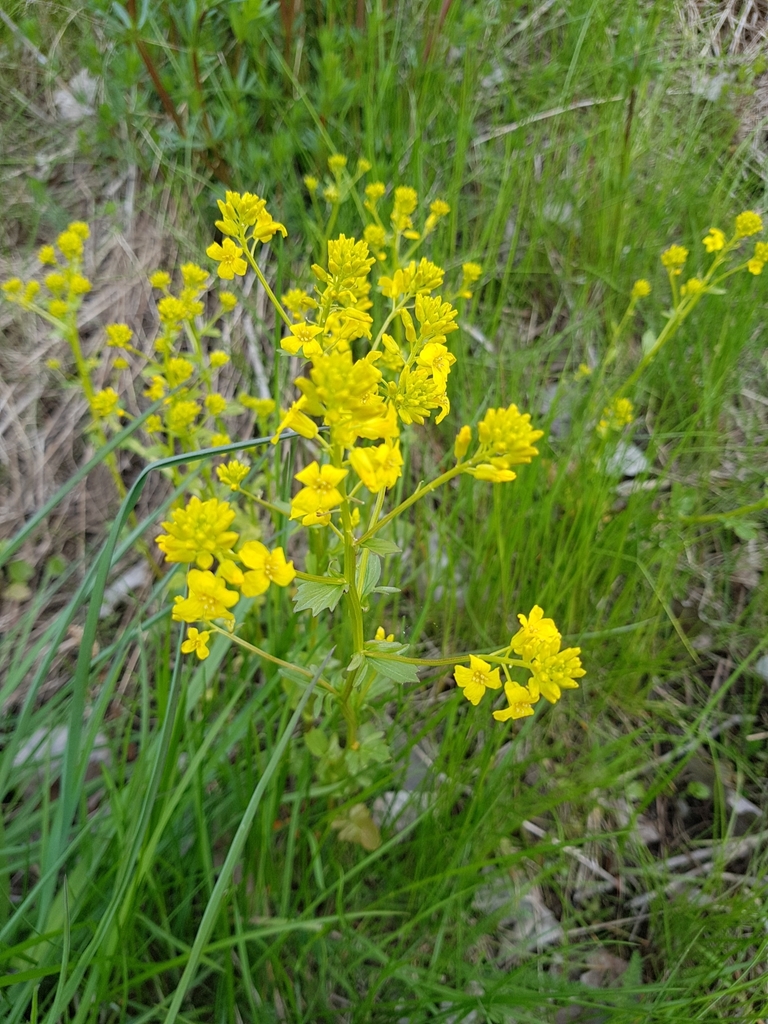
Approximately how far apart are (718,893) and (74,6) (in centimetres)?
397

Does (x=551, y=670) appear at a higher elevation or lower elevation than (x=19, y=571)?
higher

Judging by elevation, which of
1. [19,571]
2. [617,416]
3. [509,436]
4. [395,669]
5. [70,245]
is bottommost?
[19,571]

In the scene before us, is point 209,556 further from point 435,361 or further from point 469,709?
point 469,709

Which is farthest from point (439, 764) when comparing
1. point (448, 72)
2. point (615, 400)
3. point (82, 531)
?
point (448, 72)

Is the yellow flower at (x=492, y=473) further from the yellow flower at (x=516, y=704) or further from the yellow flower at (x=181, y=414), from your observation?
the yellow flower at (x=181, y=414)

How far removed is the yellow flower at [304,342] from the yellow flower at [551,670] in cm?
58

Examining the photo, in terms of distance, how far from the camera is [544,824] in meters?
1.83

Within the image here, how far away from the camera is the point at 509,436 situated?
96 centimetres

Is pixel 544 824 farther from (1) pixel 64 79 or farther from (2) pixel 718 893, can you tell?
(1) pixel 64 79

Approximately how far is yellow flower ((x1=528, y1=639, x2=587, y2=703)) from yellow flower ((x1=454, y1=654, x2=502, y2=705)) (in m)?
0.06

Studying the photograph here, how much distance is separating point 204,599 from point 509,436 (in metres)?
0.51

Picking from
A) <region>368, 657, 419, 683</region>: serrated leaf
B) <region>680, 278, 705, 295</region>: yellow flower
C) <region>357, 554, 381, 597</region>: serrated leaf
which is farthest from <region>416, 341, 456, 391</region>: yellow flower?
<region>680, 278, 705, 295</region>: yellow flower

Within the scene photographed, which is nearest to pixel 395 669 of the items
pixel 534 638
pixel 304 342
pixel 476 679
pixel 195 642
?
pixel 476 679

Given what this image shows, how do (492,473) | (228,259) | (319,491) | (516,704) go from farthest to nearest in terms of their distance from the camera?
(228,259) < (516,704) < (492,473) < (319,491)
